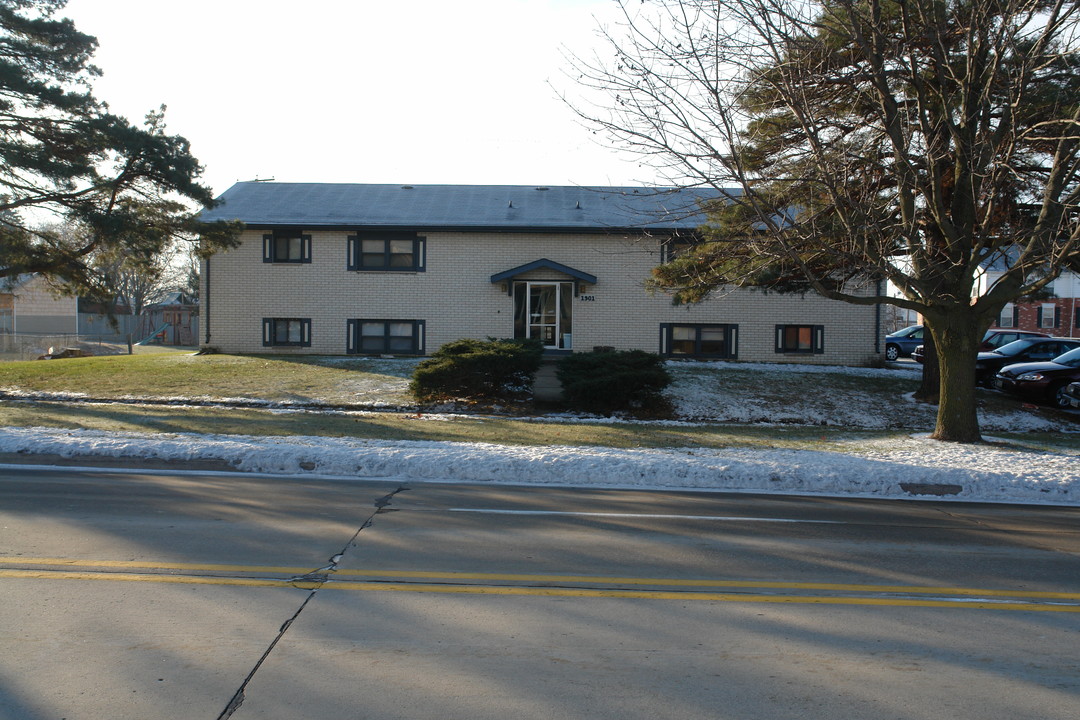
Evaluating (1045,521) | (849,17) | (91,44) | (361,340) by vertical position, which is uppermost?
(91,44)

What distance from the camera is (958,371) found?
14281mm

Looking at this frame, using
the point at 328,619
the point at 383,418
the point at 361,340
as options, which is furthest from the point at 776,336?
the point at 328,619

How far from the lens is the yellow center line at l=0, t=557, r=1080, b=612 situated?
5.70 metres

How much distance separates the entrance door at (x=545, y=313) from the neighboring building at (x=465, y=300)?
0.11ft

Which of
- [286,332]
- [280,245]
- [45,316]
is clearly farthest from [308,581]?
[45,316]

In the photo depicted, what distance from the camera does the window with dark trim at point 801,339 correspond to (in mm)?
27438

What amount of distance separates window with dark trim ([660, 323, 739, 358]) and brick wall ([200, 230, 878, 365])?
0.24 m

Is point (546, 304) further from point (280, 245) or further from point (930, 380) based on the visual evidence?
point (930, 380)

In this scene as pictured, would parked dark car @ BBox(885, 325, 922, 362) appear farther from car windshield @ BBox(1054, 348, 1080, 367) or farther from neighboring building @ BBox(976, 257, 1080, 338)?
neighboring building @ BBox(976, 257, 1080, 338)

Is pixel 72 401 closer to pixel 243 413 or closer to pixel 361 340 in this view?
pixel 243 413

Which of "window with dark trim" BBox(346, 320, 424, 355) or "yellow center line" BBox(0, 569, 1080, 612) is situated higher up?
"window with dark trim" BBox(346, 320, 424, 355)

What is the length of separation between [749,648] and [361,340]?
937 inches

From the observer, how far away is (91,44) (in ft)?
66.5

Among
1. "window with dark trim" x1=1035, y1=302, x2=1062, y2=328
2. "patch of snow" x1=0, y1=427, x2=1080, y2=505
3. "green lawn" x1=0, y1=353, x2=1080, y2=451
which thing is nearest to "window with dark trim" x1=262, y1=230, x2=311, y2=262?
"green lawn" x1=0, y1=353, x2=1080, y2=451
